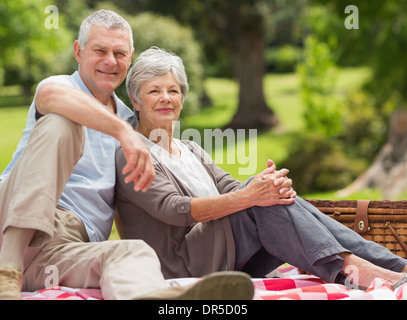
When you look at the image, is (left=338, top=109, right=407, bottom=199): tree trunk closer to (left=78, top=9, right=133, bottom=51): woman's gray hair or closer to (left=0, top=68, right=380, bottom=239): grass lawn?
(left=0, top=68, right=380, bottom=239): grass lawn

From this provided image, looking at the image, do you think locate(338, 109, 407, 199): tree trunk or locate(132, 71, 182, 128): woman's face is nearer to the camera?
locate(132, 71, 182, 128): woman's face

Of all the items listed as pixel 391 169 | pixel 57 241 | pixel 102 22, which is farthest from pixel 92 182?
pixel 391 169

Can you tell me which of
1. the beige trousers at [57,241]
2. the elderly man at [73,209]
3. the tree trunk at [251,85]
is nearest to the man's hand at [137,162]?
the elderly man at [73,209]

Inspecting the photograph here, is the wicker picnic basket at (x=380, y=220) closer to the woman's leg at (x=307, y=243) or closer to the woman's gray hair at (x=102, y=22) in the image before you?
the woman's leg at (x=307, y=243)

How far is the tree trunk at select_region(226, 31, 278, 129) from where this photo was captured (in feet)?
52.0

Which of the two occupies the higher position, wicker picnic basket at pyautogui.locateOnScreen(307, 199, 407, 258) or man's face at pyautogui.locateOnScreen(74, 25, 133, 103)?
man's face at pyautogui.locateOnScreen(74, 25, 133, 103)

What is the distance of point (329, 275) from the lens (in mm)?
2449

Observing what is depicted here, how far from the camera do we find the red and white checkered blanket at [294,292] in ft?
7.08

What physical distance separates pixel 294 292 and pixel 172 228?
587 millimetres

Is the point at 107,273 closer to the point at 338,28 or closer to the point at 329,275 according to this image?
the point at 329,275

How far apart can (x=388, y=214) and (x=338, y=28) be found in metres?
8.35

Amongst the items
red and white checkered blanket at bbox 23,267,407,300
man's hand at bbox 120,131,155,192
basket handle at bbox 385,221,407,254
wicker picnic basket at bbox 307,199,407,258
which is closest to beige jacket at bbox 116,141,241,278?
red and white checkered blanket at bbox 23,267,407,300

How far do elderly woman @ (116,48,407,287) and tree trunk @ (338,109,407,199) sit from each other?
5186 mm
